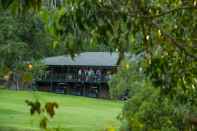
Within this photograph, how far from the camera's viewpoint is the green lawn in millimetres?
27677

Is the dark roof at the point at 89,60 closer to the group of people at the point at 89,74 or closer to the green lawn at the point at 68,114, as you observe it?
the group of people at the point at 89,74

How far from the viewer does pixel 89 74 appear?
53.0 meters

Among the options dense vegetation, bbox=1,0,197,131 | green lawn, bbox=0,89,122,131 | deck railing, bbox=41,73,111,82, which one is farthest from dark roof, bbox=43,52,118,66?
dense vegetation, bbox=1,0,197,131

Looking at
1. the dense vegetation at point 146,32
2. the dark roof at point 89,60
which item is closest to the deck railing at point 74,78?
the dark roof at point 89,60

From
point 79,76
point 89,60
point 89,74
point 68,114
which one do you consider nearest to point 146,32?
point 68,114

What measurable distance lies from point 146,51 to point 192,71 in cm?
39

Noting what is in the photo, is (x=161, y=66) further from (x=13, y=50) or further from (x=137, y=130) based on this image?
(x=13, y=50)

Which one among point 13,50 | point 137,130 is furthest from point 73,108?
point 137,130

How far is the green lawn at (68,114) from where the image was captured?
90.8ft

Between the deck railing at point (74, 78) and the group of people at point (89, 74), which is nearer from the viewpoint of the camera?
the deck railing at point (74, 78)

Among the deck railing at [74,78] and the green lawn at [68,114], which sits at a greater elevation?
the deck railing at [74,78]

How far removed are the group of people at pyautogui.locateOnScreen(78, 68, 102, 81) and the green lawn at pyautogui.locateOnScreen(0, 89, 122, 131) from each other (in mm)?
3749

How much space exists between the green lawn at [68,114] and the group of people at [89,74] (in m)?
3.75

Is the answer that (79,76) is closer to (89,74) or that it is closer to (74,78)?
(74,78)
